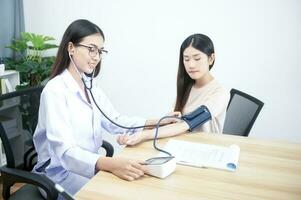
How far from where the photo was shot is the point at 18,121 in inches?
53.7

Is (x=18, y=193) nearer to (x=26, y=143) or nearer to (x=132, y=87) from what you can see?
(x=26, y=143)

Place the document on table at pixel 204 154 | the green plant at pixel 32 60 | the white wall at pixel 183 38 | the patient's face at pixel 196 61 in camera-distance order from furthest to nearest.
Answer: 1. the green plant at pixel 32 60
2. the white wall at pixel 183 38
3. the patient's face at pixel 196 61
4. the document on table at pixel 204 154

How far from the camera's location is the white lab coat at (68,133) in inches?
45.3

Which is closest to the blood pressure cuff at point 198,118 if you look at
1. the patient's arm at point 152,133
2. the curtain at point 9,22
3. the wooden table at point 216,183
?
the patient's arm at point 152,133

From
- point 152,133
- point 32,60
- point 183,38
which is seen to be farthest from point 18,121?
point 183,38

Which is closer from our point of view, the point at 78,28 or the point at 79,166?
the point at 79,166

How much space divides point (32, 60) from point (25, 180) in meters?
1.53

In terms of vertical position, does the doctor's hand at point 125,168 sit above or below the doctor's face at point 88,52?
below

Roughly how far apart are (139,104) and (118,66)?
14.1 inches

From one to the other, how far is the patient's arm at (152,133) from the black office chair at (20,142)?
321mm

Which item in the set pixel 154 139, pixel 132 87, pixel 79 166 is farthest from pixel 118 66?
pixel 79 166

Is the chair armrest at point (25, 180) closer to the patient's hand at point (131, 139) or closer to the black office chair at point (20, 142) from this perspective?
the black office chair at point (20, 142)

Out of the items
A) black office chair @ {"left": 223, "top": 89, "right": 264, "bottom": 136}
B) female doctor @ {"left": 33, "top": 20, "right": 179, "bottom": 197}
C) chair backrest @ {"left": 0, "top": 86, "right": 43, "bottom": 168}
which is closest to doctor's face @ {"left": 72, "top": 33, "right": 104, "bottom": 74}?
female doctor @ {"left": 33, "top": 20, "right": 179, "bottom": 197}

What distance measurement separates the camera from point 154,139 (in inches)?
51.6
